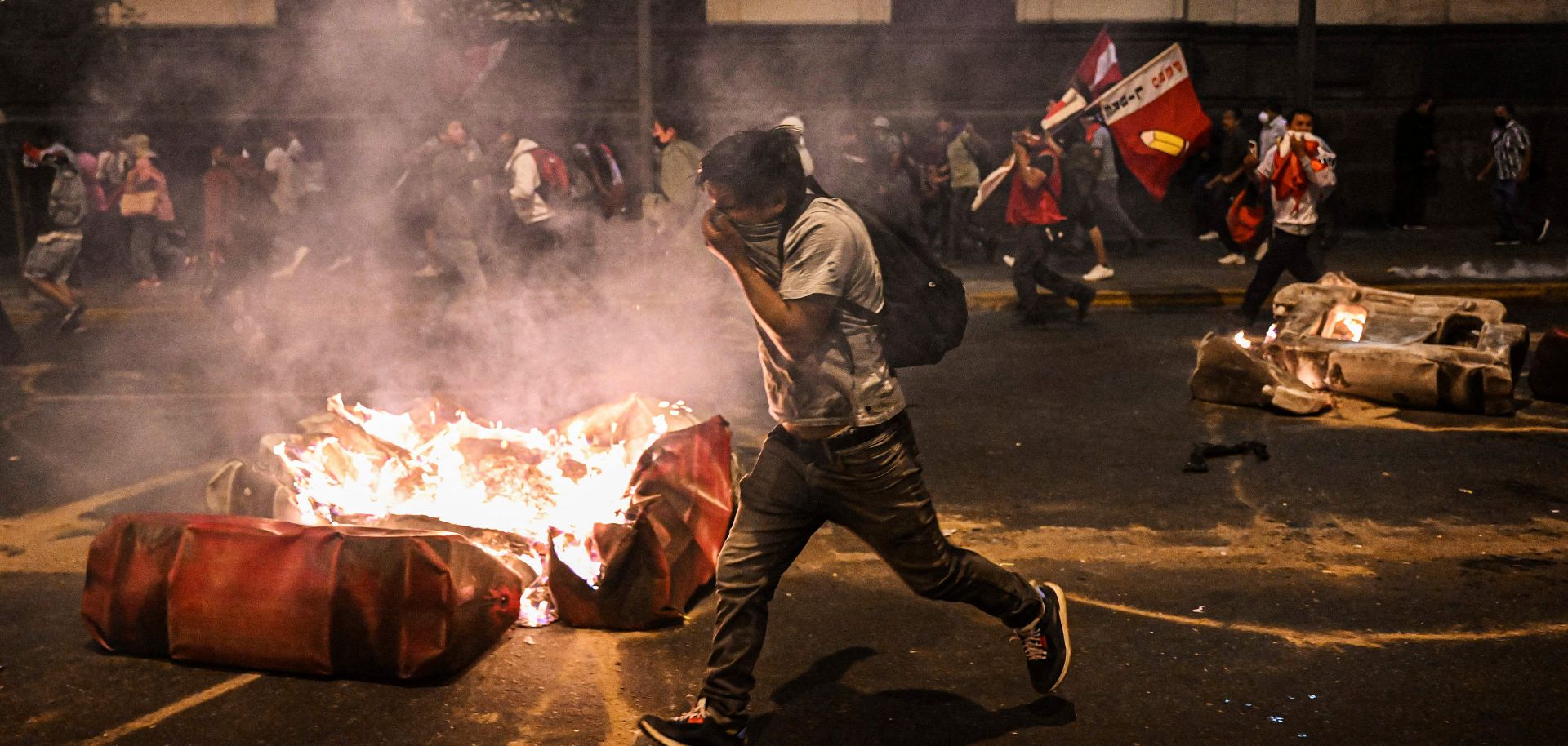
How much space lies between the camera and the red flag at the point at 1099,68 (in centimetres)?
1273

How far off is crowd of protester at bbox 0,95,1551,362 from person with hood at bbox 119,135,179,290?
0.06ft

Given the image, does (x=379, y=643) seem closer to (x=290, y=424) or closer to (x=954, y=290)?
(x=954, y=290)

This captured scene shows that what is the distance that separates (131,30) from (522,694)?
14333 mm

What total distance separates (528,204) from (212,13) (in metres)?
8.28

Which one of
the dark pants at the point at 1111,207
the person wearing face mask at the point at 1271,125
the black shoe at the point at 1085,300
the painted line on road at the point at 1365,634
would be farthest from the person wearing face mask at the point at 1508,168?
the painted line on road at the point at 1365,634

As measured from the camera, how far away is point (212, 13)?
55.0 feet

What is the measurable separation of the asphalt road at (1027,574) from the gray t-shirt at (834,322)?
0.96 meters

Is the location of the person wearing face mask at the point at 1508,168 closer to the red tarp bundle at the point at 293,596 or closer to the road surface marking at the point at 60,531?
the road surface marking at the point at 60,531

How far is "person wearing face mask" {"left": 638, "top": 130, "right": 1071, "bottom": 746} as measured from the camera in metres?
3.60

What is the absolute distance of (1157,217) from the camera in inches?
689

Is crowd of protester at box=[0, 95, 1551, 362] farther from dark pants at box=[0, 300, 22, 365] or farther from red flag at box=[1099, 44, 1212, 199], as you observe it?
red flag at box=[1099, 44, 1212, 199]

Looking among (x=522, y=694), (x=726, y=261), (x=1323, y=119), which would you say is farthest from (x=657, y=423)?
(x=1323, y=119)

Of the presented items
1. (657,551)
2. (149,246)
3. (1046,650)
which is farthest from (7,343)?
(1046,650)

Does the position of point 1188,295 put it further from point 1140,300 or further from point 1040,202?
point 1040,202
